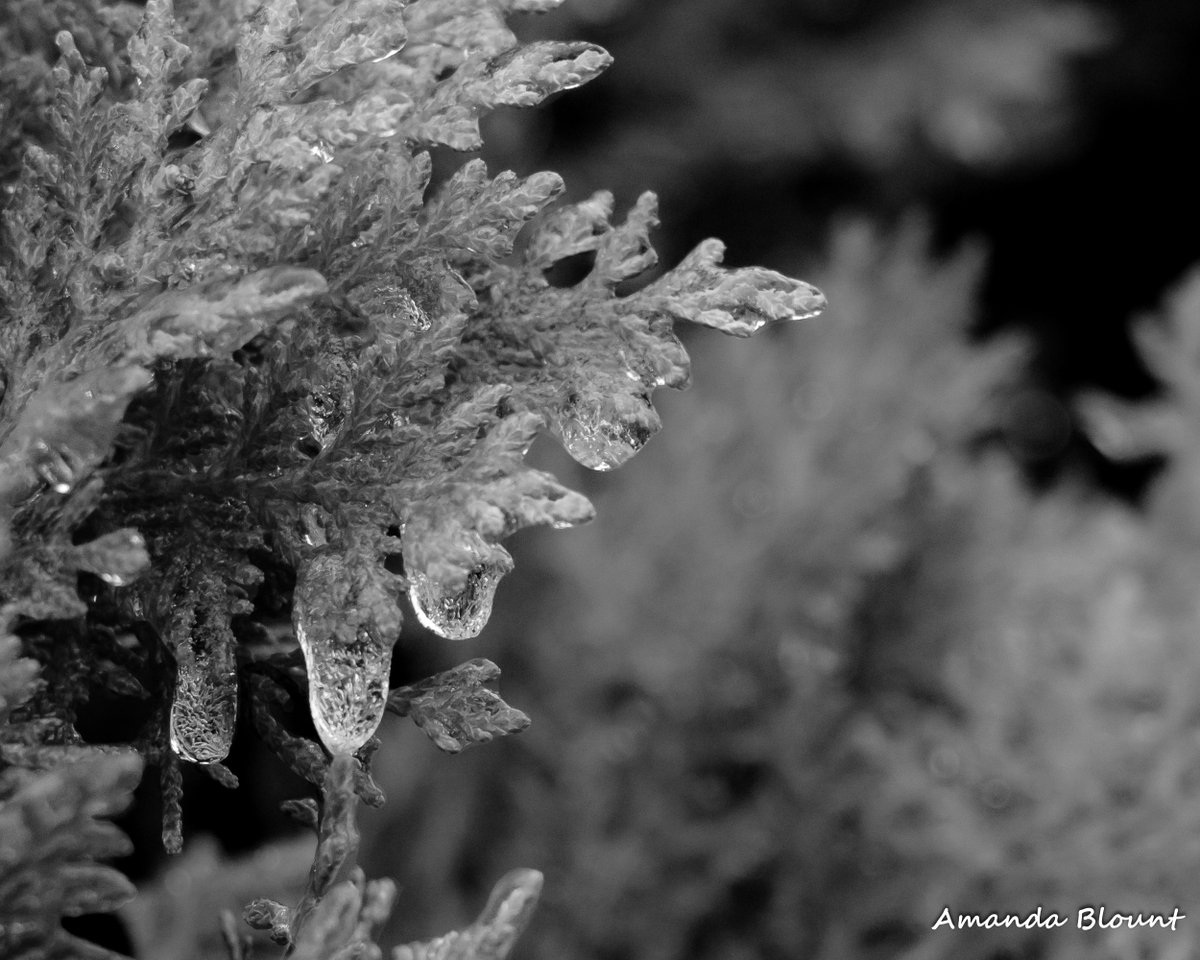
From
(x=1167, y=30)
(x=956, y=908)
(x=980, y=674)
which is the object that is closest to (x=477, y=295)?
(x=956, y=908)

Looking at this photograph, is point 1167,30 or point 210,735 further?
point 1167,30

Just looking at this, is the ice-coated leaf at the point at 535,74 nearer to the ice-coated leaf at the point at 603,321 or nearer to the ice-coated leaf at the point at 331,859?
the ice-coated leaf at the point at 603,321

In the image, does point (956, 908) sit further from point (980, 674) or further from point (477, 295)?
point (477, 295)

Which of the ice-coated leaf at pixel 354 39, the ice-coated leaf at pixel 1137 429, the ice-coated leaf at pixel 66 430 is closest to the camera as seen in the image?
the ice-coated leaf at pixel 66 430

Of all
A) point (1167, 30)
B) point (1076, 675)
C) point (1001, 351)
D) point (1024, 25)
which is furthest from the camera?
point (1167, 30)
